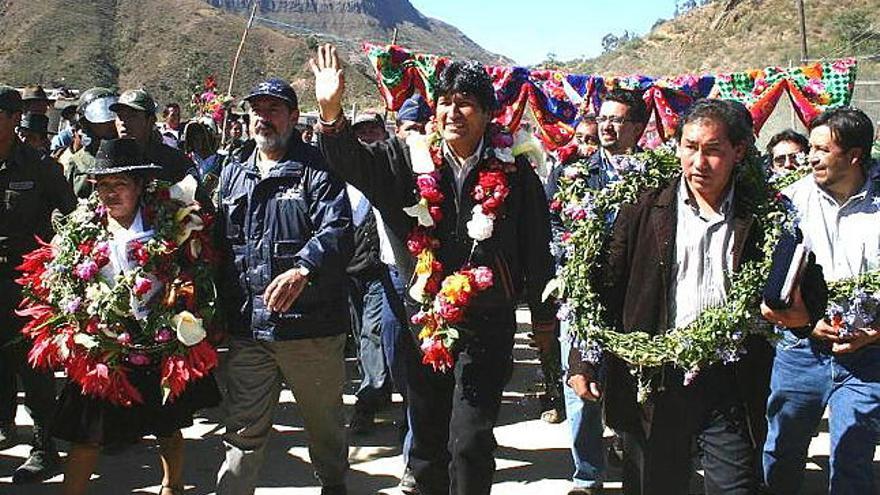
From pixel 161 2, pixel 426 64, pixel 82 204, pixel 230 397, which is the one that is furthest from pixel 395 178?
pixel 161 2

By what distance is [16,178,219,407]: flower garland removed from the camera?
13.8 feet

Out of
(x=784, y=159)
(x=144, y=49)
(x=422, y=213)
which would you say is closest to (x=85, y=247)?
(x=422, y=213)

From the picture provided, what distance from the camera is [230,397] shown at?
436cm

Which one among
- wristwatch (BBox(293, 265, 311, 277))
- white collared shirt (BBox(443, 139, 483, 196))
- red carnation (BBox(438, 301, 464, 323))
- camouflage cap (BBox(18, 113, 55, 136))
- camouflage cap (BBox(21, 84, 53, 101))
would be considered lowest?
red carnation (BBox(438, 301, 464, 323))

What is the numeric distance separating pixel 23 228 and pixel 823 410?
5.05 metres

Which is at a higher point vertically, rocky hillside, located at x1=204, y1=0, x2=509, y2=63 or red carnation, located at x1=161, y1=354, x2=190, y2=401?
rocky hillside, located at x1=204, y1=0, x2=509, y2=63

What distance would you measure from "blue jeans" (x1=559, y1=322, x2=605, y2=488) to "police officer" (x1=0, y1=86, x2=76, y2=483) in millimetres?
3352

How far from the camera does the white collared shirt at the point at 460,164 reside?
13.3 ft

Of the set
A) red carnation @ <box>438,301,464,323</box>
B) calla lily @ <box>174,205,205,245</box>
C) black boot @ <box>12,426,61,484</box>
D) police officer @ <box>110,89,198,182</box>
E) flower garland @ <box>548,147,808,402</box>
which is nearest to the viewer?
flower garland @ <box>548,147,808,402</box>

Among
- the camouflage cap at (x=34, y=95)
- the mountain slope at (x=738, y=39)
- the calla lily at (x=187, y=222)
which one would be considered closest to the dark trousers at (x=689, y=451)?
the calla lily at (x=187, y=222)

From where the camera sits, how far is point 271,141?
443cm

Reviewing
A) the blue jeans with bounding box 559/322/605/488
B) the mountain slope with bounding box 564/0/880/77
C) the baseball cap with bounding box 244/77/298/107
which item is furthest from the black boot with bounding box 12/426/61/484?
the mountain slope with bounding box 564/0/880/77

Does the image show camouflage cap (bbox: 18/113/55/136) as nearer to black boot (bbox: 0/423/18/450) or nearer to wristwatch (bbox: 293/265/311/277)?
black boot (bbox: 0/423/18/450)

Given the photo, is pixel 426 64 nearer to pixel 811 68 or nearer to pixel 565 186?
pixel 811 68
